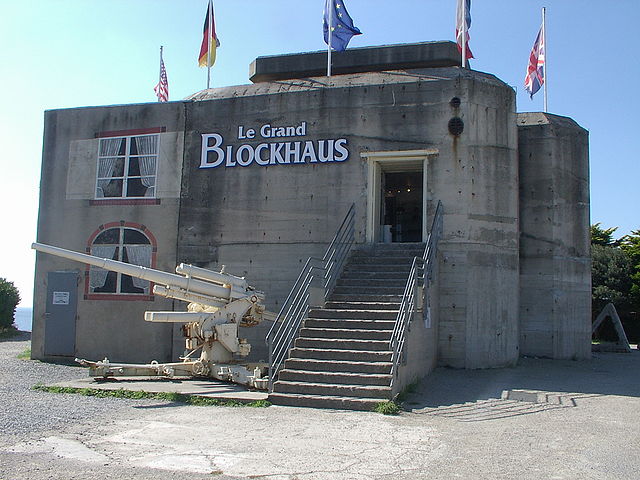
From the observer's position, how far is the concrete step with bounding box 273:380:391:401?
34.6ft

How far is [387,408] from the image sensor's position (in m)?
10.2

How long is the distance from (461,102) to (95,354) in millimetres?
11477

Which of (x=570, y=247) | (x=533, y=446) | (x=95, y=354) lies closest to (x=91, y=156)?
(x=95, y=354)

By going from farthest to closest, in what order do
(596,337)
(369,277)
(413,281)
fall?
(596,337) → (369,277) → (413,281)

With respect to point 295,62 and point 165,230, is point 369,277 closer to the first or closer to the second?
point 165,230

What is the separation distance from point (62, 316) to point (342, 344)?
9543mm

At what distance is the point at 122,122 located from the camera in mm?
18406

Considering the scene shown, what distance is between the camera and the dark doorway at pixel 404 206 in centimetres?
2017

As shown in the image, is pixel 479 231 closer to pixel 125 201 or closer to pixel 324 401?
pixel 324 401

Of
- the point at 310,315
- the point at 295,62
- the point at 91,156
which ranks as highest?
the point at 295,62

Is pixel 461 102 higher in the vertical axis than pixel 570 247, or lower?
higher

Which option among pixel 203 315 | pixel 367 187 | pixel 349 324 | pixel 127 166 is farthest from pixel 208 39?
pixel 349 324

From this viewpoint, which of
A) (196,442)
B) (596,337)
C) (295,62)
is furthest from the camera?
(596,337)

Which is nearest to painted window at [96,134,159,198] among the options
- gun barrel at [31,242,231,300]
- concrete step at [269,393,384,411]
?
gun barrel at [31,242,231,300]
